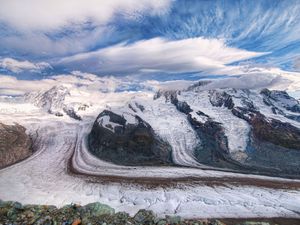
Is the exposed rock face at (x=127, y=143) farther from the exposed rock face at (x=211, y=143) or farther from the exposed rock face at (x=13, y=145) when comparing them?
the exposed rock face at (x=13, y=145)

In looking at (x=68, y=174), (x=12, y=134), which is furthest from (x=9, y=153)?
(x=68, y=174)

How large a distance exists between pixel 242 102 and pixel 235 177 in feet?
359

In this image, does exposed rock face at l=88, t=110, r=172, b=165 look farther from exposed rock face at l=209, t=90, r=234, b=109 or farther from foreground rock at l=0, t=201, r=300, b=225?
foreground rock at l=0, t=201, r=300, b=225

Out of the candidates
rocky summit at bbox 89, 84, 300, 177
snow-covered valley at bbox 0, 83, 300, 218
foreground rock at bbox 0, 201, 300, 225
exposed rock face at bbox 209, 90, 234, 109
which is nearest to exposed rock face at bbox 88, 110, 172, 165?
rocky summit at bbox 89, 84, 300, 177

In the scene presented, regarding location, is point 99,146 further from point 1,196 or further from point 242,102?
point 242,102

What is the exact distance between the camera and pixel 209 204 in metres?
45.2

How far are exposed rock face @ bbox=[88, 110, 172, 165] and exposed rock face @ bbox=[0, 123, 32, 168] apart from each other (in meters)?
26.2

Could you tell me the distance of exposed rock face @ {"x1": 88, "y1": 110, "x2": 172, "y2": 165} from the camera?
332 feet

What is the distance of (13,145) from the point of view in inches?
4491

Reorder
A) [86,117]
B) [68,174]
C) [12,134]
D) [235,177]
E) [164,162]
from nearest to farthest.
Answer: [235,177], [68,174], [164,162], [12,134], [86,117]

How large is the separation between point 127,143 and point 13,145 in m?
47.2

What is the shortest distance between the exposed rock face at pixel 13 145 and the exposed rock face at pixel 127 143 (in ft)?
86.1

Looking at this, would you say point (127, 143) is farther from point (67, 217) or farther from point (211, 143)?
point (67, 217)

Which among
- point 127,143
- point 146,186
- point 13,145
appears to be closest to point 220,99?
point 127,143
